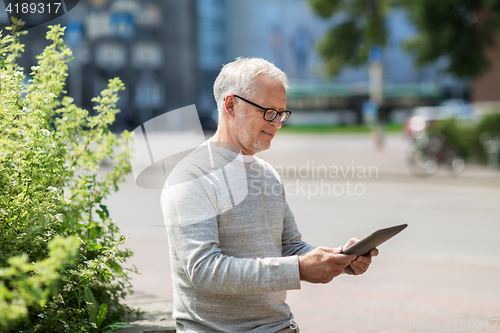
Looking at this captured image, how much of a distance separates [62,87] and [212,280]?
1327 mm

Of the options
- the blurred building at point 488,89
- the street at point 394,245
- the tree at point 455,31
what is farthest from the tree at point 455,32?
the blurred building at point 488,89

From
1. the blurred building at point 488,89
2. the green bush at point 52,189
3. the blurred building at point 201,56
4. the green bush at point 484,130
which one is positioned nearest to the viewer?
the green bush at point 52,189

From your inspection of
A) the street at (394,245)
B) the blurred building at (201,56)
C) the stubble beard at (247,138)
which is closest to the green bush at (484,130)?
the street at (394,245)

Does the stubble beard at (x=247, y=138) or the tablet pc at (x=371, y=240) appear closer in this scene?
the tablet pc at (x=371, y=240)

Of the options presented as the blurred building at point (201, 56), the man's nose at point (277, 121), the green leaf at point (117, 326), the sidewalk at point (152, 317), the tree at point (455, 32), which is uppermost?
the blurred building at point (201, 56)

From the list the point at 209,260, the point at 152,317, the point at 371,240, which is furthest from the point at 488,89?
the point at 209,260

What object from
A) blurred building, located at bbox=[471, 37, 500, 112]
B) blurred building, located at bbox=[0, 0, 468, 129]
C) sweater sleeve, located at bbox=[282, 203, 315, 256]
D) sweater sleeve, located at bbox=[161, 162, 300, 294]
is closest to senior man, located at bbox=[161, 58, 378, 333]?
sweater sleeve, located at bbox=[161, 162, 300, 294]

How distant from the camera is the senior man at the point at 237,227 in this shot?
6.33ft

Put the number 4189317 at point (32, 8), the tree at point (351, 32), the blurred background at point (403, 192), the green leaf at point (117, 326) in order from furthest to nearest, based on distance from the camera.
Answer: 1. the tree at point (351, 32)
2. the blurred background at point (403, 192)
3. the number 4189317 at point (32, 8)
4. the green leaf at point (117, 326)

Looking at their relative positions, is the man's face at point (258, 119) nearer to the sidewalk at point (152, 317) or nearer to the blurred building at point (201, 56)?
the sidewalk at point (152, 317)

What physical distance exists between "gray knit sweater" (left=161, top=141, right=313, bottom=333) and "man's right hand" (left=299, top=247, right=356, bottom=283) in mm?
34

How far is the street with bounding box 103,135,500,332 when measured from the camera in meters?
4.77

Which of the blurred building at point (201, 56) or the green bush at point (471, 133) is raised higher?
the blurred building at point (201, 56)

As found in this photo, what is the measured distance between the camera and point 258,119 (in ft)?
7.07
